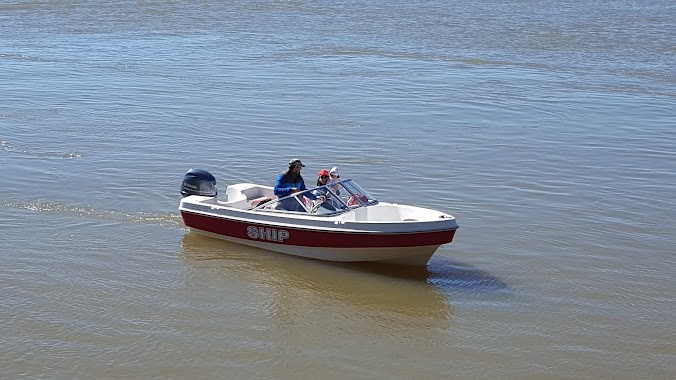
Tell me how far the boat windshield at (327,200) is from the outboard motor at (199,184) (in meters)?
1.30

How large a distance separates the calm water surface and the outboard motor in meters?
0.69

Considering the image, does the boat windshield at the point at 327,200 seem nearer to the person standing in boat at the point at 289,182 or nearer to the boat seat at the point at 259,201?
the person standing in boat at the point at 289,182

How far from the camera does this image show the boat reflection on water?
42.9ft

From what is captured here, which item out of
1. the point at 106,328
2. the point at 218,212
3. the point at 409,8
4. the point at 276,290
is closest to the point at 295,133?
the point at 218,212

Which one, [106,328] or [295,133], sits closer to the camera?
[106,328]

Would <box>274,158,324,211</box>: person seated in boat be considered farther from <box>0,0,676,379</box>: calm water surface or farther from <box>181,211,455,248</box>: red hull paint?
<box>0,0,676,379</box>: calm water surface

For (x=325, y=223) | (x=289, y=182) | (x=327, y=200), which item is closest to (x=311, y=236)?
→ (x=325, y=223)

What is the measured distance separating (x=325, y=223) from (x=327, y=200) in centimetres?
50

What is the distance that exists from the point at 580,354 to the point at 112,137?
1201 cm

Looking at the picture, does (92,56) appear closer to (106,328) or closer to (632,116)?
(632,116)

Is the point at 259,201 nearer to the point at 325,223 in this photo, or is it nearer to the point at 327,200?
the point at 327,200

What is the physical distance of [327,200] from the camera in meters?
14.2

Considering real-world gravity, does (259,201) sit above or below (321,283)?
above

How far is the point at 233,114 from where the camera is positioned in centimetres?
2297
